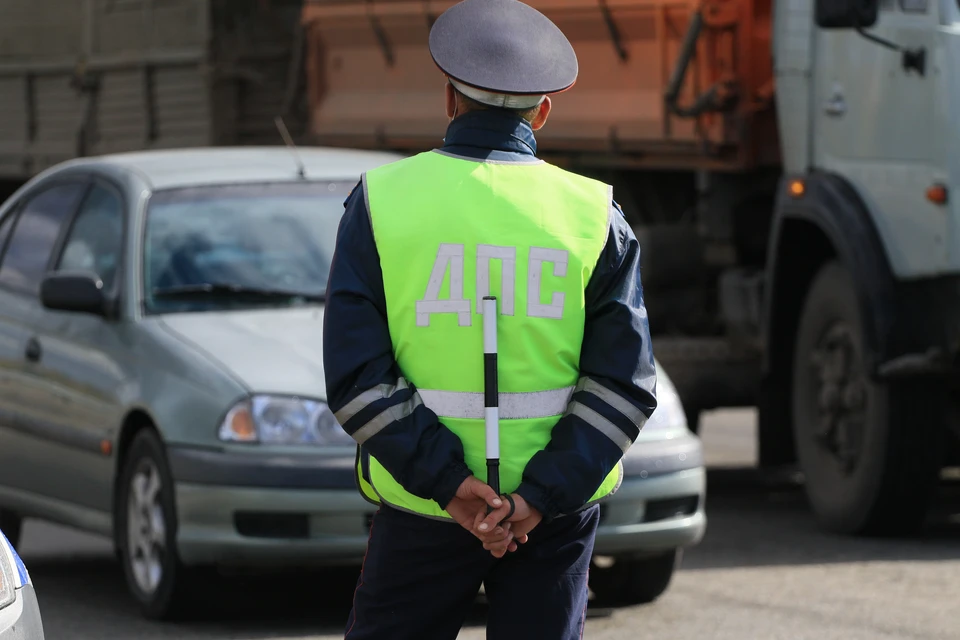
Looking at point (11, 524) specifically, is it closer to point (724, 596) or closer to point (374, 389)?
point (724, 596)

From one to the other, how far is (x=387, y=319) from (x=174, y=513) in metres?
2.98

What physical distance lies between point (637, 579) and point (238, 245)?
183 centimetres

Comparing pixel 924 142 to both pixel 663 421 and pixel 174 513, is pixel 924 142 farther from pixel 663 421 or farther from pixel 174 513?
pixel 174 513

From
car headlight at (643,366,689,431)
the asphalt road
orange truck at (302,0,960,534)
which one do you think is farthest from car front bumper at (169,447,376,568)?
orange truck at (302,0,960,534)

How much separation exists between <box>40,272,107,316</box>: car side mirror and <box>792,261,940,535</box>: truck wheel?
3248 millimetres

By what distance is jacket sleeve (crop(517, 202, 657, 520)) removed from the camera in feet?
11.3

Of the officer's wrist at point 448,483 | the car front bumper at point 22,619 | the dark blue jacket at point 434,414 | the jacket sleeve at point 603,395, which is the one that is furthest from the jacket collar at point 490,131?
the car front bumper at point 22,619

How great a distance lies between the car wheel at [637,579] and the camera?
687 centimetres

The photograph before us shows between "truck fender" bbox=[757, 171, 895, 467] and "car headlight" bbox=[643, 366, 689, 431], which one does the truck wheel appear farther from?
"car headlight" bbox=[643, 366, 689, 431]

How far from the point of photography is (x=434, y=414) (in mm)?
3482

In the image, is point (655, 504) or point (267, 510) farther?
point (655, 504)

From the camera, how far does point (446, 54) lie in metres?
3.53

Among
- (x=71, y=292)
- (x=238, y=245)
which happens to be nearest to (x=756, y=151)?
(x=238, y=245)

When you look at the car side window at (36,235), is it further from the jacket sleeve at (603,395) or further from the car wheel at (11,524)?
the jacket sleeve at (603,395)
